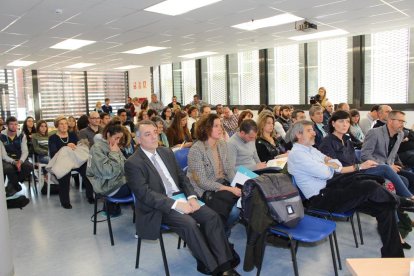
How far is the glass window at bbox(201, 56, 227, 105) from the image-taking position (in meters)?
12.2

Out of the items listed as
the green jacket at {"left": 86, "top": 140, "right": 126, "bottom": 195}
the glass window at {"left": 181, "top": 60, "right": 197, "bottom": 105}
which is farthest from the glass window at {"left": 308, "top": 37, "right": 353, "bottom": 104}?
the green jacket at {"left": 86, "top": 140, "right": 126, "bottom": 195}

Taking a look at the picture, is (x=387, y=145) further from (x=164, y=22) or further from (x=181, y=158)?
(x=164, y=22)

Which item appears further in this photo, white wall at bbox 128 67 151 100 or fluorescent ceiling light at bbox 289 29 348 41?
white wall at bbox 128 67 151 100

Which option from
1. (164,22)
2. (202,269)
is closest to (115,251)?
(202,269)

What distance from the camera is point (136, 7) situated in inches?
201

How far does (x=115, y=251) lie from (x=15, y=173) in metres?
2.82

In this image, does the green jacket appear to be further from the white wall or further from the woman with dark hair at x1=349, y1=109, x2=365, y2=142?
the white wall

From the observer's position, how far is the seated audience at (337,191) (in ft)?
9.00

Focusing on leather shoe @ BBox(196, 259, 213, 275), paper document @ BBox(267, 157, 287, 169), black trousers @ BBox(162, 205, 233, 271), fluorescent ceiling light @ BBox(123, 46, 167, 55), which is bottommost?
leather shoe @ BBox(196, 259, 213, 275)

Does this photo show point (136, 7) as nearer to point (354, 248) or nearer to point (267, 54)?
point (354, 248)

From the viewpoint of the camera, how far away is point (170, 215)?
269cm

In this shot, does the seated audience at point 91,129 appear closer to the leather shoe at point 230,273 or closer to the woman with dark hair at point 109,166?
the woman with dark hair at point 109,166

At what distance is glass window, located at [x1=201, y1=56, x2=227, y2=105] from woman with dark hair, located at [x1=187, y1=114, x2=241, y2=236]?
8.95 m

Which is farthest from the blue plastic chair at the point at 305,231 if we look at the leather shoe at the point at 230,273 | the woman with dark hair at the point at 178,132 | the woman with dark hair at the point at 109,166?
the woman with dark hair at the point at 178,132
